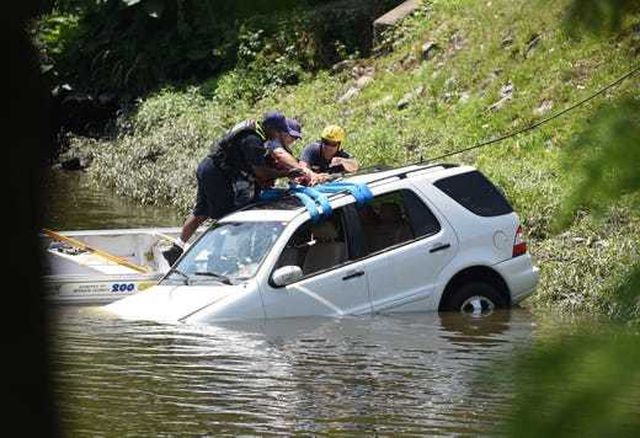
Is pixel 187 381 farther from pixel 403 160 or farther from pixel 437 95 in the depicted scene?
pixel 437 95

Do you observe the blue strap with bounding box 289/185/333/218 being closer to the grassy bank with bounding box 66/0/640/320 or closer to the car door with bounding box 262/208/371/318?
the car door with bounding box 262/208/371/318

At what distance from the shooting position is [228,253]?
1192 centimetres

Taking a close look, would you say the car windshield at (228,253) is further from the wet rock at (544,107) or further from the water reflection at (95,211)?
the wet rock at (544,107)

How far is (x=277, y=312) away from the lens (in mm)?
11477

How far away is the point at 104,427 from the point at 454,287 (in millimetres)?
4810

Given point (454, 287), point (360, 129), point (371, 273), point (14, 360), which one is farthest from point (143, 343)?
point (360, 129)

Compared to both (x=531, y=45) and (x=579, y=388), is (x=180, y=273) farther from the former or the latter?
(x=531, y=45)

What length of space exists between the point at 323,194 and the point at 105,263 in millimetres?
3488

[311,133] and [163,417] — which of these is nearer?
[163,417]

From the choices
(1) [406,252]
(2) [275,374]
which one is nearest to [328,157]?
(1) [406,252]

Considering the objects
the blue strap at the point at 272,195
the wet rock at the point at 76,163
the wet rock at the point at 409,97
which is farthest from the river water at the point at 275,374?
the wet rock at the point at 76,163

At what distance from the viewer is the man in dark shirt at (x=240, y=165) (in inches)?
524

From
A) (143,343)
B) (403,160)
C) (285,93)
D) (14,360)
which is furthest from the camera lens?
(285,93)

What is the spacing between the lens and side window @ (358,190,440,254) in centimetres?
1205
